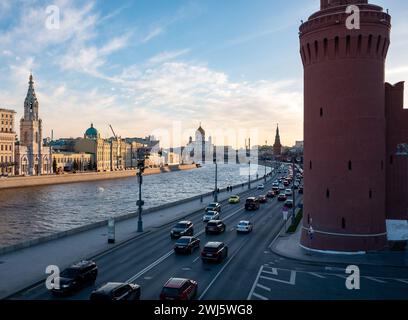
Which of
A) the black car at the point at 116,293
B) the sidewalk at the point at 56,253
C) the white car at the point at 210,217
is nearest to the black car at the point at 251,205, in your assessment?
the white car at the point at 210,217

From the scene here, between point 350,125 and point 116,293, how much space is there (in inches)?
763

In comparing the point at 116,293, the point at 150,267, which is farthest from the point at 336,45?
the point at 116,293

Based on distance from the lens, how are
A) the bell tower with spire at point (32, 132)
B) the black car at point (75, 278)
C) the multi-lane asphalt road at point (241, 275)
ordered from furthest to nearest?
the bell tower with spire at point (32, 132) → the multi-lane asphalt road at point (241, 275) → the black car at point (75, 278)

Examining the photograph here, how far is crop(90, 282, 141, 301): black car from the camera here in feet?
55.9

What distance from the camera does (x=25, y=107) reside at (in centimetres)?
15638

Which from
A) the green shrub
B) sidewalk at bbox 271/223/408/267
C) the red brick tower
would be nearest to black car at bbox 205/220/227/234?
the green shrub

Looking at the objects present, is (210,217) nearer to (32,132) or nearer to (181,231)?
(181,231)

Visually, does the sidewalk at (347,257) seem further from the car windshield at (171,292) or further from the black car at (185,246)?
the car windshield at (171,292)

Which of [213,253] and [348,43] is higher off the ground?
[348,43]

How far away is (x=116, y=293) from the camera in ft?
57.1

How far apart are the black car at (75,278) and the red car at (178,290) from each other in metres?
4.89

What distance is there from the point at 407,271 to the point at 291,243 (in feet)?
31.2

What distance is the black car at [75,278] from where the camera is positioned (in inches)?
774

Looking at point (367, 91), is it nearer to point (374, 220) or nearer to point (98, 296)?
point (374, 220)
